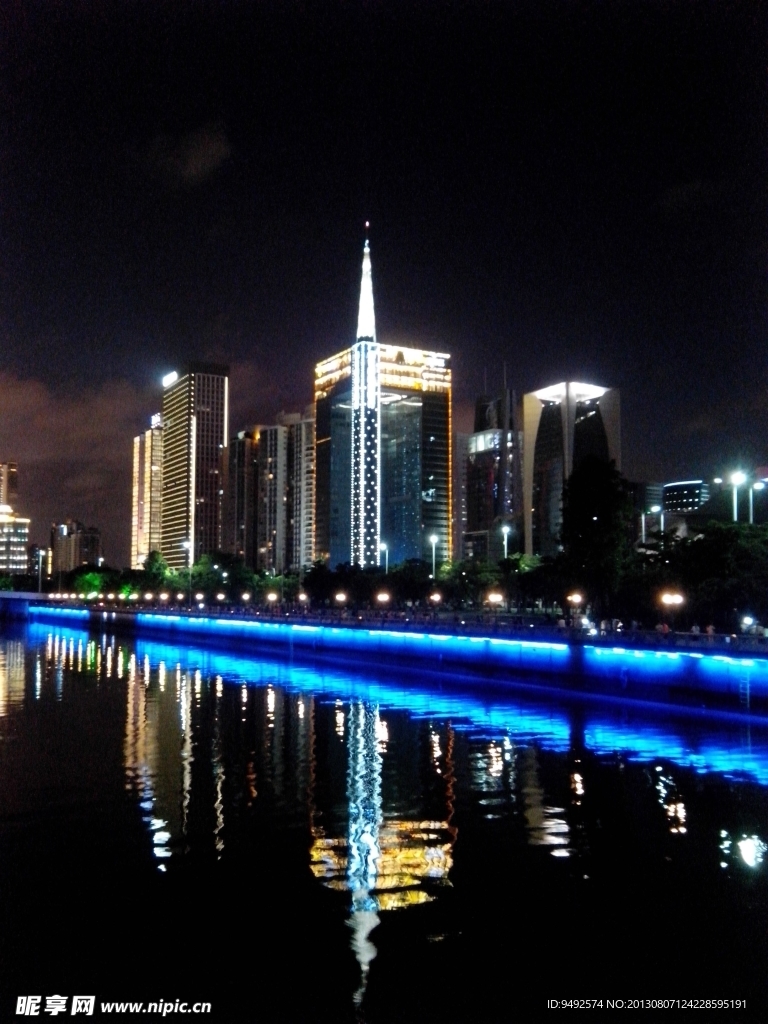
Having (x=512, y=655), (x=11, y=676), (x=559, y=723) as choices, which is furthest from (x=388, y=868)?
(x=11, y=676)

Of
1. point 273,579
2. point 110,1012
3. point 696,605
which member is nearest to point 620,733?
point 696,605

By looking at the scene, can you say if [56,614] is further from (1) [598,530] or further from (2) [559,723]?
(2) [559,723]

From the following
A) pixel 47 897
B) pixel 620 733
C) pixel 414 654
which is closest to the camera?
pixel 47 897

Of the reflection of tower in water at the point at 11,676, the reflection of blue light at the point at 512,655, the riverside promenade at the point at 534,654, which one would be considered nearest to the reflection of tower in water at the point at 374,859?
the riverside promenade at the point at 534,654

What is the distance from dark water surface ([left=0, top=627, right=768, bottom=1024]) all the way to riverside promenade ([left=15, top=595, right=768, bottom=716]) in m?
2.65

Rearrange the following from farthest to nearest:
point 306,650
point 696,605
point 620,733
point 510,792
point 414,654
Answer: point 306,650
point 414,654
point 696,605
point 620,733
point 510,792

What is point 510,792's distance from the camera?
2706 cm

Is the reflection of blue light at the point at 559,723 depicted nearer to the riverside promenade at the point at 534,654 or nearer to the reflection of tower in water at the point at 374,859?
the riverside promenade at the point at 534,654

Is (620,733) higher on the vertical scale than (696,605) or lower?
lower

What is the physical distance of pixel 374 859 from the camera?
65.5ft

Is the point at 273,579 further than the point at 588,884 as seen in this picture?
Yes

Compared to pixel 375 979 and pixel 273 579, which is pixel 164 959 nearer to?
pixel 375 979

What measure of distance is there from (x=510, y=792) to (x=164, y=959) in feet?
45.7

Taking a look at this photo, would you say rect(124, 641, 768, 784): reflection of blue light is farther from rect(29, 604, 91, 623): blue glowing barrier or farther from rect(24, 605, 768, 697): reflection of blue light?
rect(29, 604, 91, 623): blue glowing barrier
